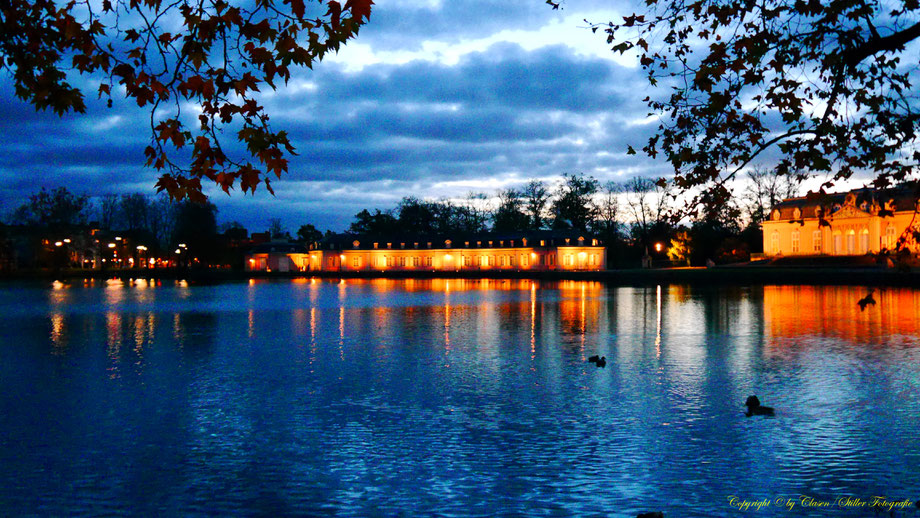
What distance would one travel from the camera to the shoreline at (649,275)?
52.8m

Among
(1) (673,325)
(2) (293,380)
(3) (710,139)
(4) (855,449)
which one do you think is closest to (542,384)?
(2) (293,380)

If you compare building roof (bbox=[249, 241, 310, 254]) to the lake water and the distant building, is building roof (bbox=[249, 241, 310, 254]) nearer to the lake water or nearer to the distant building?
the distant building

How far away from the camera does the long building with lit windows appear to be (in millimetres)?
102812

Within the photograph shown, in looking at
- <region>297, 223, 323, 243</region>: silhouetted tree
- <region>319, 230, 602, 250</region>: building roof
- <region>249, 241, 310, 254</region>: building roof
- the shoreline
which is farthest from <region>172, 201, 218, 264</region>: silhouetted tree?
<region>297, 223, 323, 243</region>: silhouetted tree

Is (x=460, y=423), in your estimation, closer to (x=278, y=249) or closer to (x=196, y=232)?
(x=196, y=232)

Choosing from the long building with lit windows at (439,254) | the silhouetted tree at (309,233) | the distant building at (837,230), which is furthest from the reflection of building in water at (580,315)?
the silhouetted tree at (309,233)

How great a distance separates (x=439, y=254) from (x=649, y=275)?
162 ft

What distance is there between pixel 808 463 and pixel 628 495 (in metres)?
2.50

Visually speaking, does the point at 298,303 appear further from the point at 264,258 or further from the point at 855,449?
the point at 264,258

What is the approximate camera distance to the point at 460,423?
11.8 m

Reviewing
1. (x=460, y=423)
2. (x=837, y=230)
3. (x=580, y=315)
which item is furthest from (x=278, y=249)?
(x=460, y=423)

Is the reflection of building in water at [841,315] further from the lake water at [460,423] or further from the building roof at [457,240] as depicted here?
the building roof at [457,240]

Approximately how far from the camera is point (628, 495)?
8.48 metres

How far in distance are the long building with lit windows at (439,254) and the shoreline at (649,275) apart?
7.49 metres
